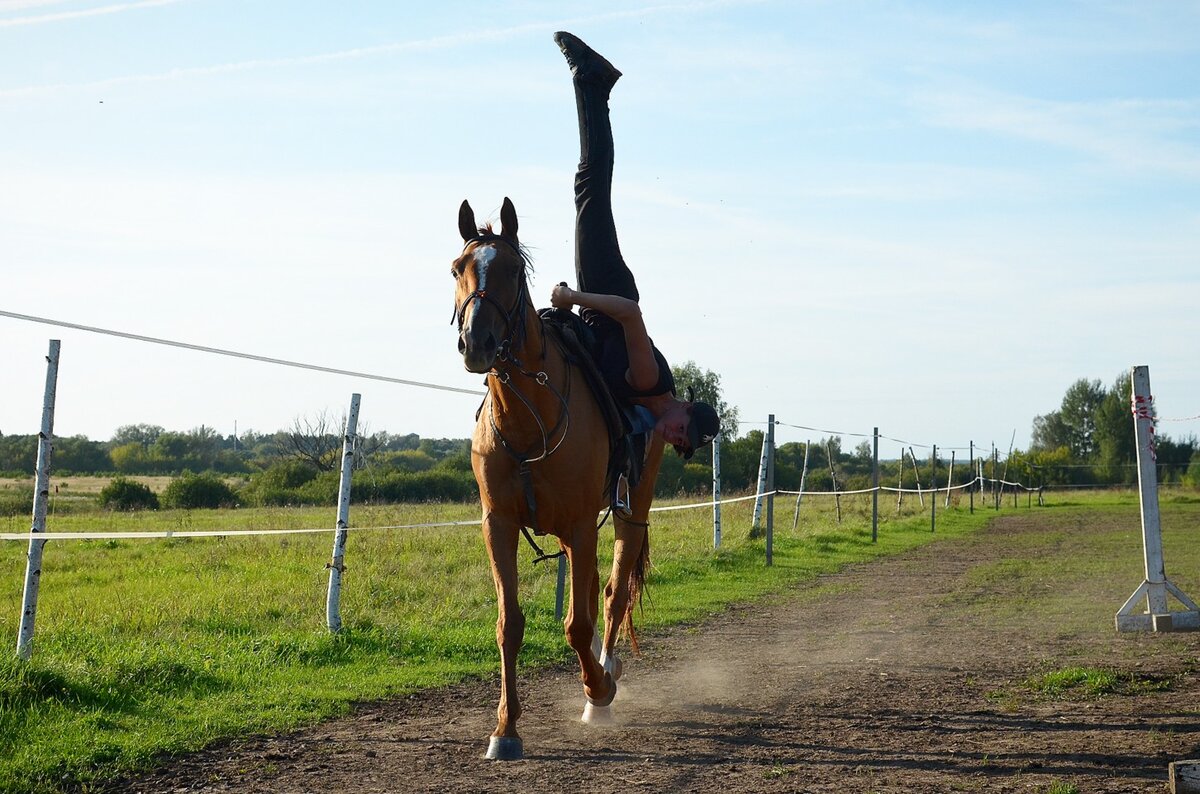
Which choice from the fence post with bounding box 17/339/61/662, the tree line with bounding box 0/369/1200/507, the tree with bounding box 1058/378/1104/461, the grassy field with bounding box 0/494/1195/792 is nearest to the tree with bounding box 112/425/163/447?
the tree line with bounding box 0/369/1200/507

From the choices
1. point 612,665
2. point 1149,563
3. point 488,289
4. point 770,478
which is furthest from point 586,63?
point 770,478

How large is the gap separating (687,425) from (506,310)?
2259mm

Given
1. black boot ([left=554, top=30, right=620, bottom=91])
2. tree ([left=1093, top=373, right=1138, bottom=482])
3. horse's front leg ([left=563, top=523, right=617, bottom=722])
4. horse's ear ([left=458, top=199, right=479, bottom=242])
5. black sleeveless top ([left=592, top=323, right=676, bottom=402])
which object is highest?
tree ([left=1093, top=373, right=1138, bottom=482])

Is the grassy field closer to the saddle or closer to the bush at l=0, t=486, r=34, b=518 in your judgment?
the bush at l=0, t=486, r=34, b=518

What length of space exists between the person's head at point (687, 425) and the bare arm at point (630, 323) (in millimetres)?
419

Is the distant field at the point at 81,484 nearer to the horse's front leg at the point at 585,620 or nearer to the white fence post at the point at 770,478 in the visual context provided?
the white fence post at the point at 770,478

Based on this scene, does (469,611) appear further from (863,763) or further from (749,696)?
(863,763)

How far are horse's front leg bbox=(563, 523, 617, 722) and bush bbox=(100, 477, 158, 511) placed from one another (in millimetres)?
29002

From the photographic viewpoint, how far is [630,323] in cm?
648

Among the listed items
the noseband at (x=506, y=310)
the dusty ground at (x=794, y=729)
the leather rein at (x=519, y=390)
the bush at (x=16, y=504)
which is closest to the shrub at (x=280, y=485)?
the bush at (x=16, y=504)

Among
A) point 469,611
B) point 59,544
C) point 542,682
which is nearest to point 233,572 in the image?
point 469,611

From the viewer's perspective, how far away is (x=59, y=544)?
1991 centimetres

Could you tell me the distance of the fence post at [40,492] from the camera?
262 inches

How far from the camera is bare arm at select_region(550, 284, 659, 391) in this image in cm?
606
